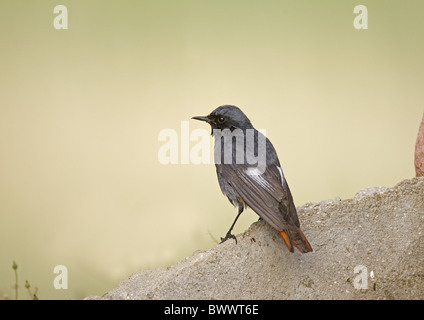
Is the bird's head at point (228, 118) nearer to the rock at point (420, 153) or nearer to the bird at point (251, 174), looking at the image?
the bird at point (251, 174)

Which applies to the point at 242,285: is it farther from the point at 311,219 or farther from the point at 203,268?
the point at 311,219

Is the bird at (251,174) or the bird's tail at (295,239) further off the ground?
the bird at (251,174)

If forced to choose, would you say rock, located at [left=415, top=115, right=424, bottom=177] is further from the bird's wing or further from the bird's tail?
the bird's tail

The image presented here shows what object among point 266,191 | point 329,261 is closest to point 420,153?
point 329,261

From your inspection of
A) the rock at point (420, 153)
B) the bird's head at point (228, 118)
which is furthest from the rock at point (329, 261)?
the bird's head at point (228, 118)

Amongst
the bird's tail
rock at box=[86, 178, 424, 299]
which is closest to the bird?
the bird's tail
